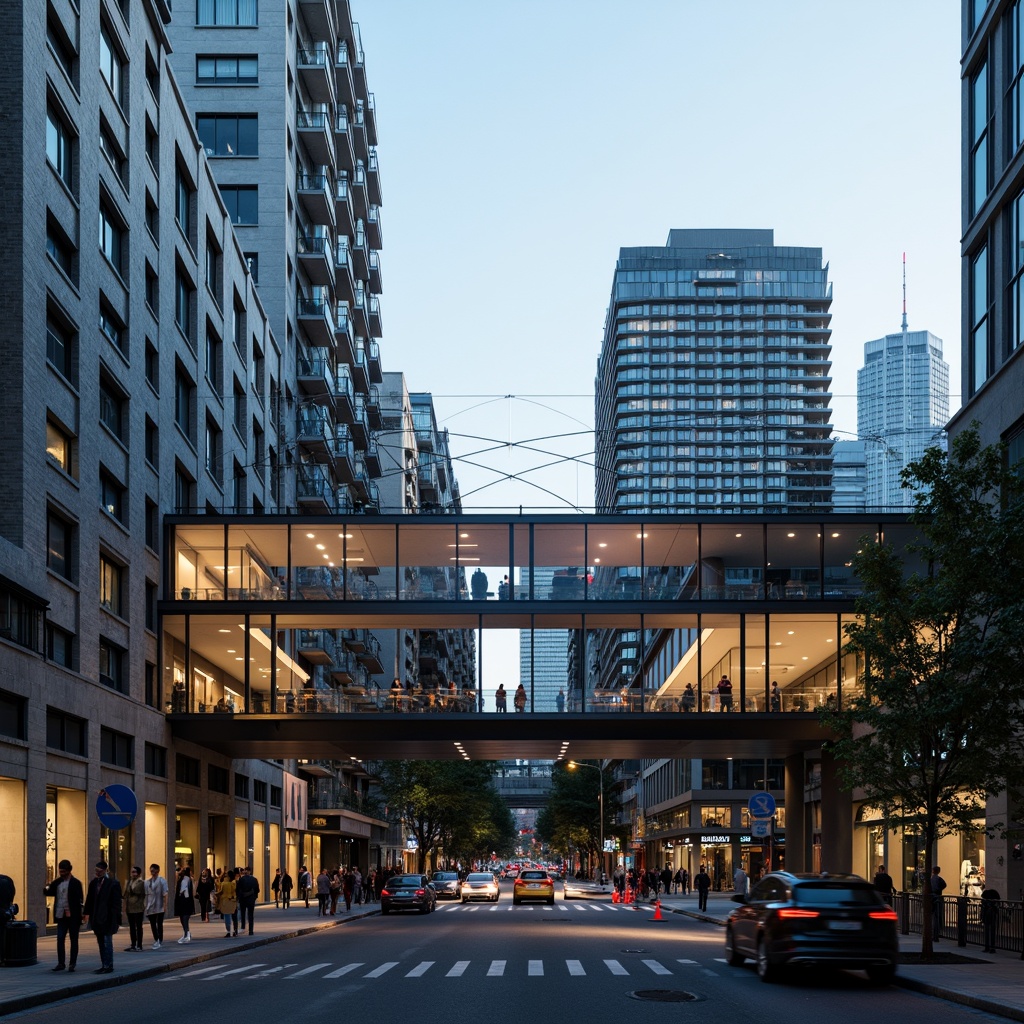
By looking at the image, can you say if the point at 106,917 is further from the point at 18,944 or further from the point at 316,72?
the point at 316,72

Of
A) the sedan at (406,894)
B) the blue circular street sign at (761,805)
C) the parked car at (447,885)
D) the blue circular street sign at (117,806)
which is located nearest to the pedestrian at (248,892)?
the blue circular street sign at (117,806)

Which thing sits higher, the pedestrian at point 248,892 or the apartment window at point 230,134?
the apartment window at point 230,134

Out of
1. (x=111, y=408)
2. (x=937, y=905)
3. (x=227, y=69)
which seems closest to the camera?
(x=937, y=905)

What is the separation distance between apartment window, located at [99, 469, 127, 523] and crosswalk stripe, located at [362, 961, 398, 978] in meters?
18.6

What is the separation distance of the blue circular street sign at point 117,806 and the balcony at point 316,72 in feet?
189

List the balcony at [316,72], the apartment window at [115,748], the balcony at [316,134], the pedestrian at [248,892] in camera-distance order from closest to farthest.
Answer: the pedestrian at [248,892]
the apartment window at [115,748]
the balcony at [316,134]
the balcony at [316,72]

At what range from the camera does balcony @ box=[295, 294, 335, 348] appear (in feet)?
243

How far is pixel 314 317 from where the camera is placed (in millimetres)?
74062

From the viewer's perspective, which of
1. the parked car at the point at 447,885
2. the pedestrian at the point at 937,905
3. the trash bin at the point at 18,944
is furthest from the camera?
the parked car at the point at 447,885

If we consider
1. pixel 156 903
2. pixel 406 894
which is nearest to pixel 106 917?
pixel 156 903

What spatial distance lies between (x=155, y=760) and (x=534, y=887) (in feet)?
71.7

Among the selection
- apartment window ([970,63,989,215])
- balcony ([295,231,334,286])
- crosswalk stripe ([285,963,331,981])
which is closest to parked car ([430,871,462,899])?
balcony ([295,231,334,286])

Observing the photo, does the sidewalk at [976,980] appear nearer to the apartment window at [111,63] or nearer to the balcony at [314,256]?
the apartment window at [111,63]

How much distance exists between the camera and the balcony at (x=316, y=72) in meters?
74.4
